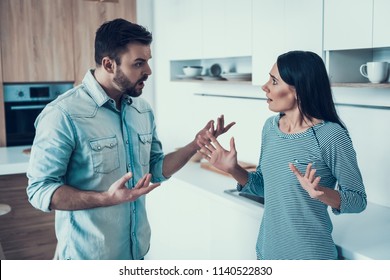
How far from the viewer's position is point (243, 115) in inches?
114

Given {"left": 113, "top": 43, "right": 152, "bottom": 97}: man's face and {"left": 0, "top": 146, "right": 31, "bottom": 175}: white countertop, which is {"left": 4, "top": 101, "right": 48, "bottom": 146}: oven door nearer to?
{"left": 0, "top": 146, "right": 31, "bottom": 175}: white countertop

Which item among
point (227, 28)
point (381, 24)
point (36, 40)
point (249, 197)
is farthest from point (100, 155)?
point (36, 40)

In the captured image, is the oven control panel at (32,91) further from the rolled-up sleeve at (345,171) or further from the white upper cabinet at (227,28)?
the rolled-up sleeve at (345,171)

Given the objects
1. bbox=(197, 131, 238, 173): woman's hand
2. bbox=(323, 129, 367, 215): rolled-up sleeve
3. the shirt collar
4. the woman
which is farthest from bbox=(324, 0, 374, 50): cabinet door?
the shirt collar

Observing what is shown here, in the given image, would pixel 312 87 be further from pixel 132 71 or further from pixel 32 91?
pixel 32 91

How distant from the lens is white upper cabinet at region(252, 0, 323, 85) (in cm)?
198

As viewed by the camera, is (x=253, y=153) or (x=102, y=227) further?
(x=253, y=153)

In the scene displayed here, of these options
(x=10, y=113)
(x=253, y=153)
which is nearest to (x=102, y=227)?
(x=253, y=153)

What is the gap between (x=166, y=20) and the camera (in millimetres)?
3250

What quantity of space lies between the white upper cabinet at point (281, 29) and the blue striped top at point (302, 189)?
532 mm

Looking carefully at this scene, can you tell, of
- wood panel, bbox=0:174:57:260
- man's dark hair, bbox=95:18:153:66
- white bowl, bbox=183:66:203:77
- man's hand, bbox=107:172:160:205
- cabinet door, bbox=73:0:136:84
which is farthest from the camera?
cabinet door, bbox=73:0:136:84

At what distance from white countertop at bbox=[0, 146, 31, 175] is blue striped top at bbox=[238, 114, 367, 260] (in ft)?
5.84

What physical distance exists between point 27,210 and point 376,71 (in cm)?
232
